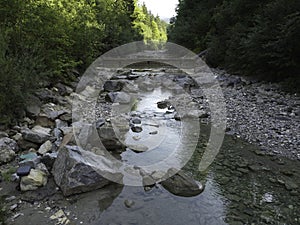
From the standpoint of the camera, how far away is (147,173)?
17.3ft

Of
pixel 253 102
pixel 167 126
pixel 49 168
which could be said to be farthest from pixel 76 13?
pixel 49 168

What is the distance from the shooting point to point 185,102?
10.7 metres

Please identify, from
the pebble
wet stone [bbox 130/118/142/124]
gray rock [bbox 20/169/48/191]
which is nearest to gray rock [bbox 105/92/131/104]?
wet stone [bbox 130/118/142/124]

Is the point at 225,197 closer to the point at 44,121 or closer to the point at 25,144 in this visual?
the point at 25,144

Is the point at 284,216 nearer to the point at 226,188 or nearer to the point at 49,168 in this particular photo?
the point at 226,188

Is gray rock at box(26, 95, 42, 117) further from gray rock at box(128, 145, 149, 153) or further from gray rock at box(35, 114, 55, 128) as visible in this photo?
gray rock at box(128, 145, 149, 153)

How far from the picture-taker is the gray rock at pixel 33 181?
439 cm

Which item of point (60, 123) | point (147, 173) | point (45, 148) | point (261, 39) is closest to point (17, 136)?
point (45, 148)

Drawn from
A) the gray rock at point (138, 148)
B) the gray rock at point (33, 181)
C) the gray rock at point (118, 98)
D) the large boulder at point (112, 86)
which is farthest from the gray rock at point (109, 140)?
the large boulder at point (112, 86)

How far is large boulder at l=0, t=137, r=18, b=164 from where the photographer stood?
5.18m

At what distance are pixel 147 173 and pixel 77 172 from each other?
145cm

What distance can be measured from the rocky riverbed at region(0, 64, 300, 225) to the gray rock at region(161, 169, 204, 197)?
2 cm

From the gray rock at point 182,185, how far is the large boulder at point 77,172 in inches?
37.5

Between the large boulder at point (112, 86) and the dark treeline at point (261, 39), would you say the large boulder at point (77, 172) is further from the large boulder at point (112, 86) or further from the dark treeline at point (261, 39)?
the large boulder at point (112, 86)
